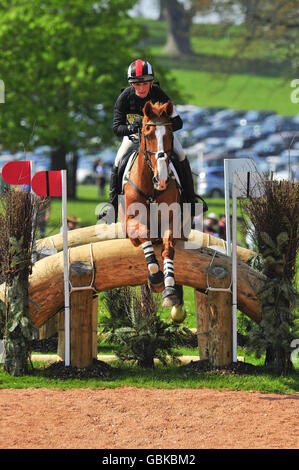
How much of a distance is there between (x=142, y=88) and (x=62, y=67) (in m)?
24.4

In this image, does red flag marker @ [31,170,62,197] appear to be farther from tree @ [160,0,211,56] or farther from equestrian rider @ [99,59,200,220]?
tree @ [160,0,211,56]

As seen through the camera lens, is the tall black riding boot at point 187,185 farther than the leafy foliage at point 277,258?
Yes

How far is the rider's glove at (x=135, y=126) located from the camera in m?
9.41

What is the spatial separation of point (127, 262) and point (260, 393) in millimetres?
2271

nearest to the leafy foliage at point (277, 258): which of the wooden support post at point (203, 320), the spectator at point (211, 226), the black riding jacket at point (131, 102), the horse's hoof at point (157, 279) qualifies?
the wooden support post at point (203, 320)

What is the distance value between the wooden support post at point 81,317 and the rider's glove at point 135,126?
71.0 inches

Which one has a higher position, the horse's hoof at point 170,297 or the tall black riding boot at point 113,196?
the tall black riding boot at point 113,196

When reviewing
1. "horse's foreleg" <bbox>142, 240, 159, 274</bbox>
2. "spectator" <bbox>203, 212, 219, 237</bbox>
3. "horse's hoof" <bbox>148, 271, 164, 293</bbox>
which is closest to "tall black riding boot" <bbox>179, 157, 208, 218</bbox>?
"horse's foreleg" <bbox>142, 240, 159, 274</bbox>

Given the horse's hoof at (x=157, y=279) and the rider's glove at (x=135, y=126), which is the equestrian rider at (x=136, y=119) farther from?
the horse's hoof at (x=157, y=279)

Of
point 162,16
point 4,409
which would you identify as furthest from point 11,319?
point 162,16

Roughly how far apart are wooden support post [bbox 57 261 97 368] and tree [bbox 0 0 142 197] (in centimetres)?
2312

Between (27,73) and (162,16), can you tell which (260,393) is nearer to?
(27,73)

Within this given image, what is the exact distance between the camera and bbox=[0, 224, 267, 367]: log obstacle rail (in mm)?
9969

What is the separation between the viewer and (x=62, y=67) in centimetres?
3325
